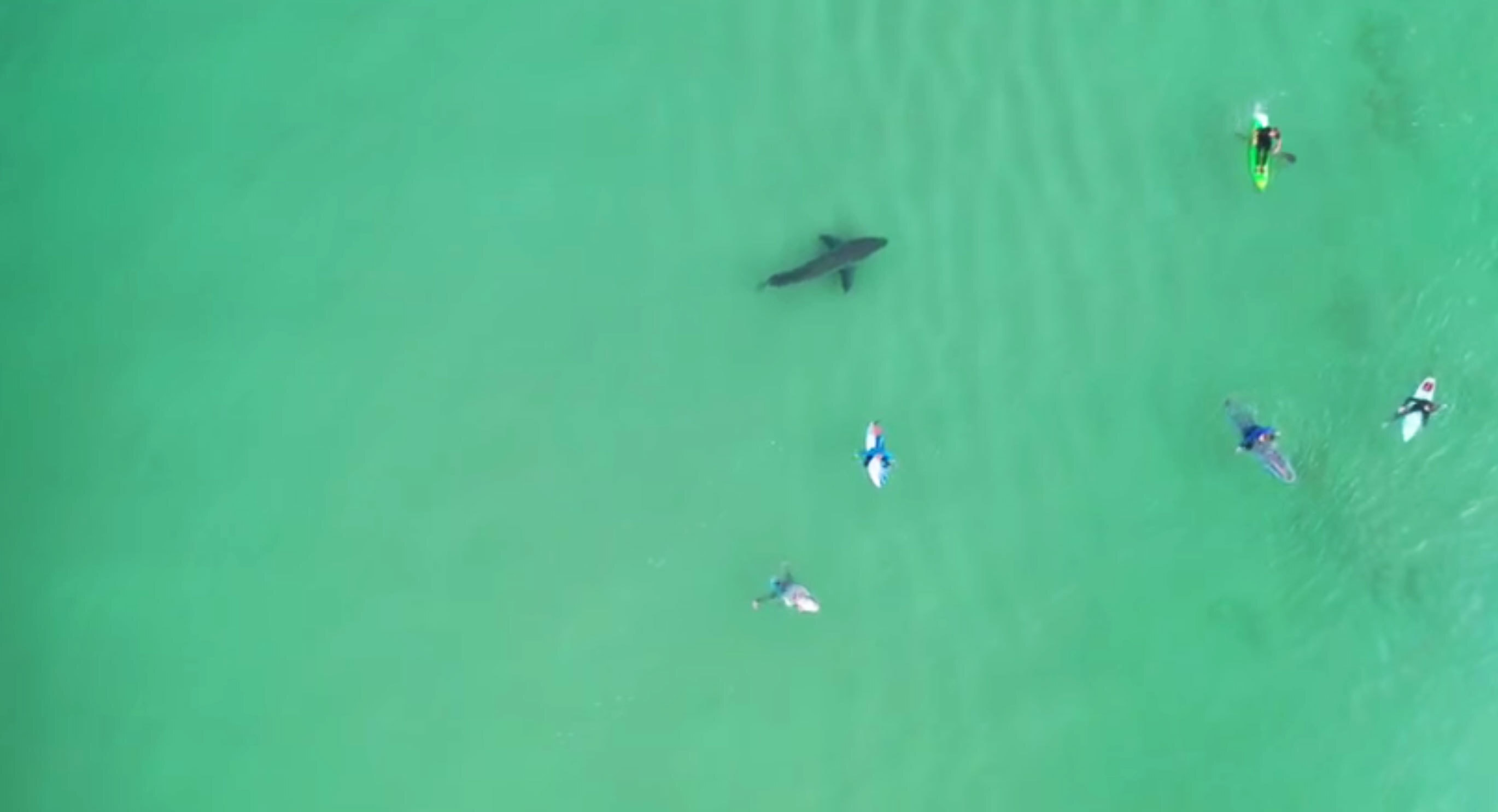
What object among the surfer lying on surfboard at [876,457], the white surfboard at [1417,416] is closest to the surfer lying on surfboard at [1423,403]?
the white surfboard at [1417,416]

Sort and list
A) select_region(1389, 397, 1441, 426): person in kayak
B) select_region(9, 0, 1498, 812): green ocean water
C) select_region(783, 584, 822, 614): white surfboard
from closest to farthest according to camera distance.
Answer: select_region(783, 584, 822, 614): white surfboard
select_region(9, 0, 1498, 812): green ocean water
select_region(1389, 397, 1441, 426): person in kayak

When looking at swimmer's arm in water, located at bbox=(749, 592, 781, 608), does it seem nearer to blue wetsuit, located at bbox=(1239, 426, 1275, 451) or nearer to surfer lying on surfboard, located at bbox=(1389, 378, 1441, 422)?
blue wetsuit, located at bbox=(1239, 426, 1275, 451)

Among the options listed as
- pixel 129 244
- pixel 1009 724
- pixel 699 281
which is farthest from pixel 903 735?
pixel 129 244

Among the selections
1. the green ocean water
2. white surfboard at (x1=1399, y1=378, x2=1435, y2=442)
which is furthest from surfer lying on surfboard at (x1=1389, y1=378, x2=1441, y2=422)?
the green ocean water

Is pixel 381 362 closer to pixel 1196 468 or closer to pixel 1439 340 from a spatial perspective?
pixel 1196 468

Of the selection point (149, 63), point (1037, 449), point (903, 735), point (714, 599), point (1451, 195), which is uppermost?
point (149, 63)

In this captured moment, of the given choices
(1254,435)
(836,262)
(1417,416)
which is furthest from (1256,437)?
(836,262)

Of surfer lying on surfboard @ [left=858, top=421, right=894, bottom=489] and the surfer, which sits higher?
the surfer
